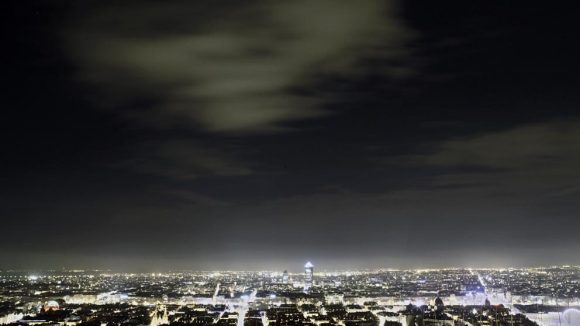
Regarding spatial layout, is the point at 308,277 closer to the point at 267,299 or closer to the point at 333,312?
the point at 267,299

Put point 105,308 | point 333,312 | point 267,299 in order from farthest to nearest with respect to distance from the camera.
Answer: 1. point 267,299
2. point 105,308
3. point 333,312

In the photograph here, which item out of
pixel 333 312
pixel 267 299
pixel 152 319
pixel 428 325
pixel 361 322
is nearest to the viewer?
pixel 428 325

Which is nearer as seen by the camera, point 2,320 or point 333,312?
point 2,320

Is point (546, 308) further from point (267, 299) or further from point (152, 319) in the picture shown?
point (152, 319)

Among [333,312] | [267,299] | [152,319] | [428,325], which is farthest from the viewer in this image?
[267,299]

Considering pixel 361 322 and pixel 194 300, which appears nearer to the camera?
pixel 361 322

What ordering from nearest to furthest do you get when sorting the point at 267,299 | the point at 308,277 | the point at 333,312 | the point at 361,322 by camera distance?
the point at 361,322
the point at 333,312
the point at 267,299
the point at 308,277

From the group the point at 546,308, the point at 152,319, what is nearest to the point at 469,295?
the point at 546,308

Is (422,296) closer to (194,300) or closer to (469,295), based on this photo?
(469,295)

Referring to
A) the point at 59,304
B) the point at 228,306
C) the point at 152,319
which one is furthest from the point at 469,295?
the point at 59,304
